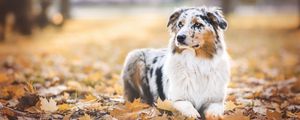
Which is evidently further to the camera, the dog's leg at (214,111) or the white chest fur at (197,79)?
the white chest fur at (197,79)

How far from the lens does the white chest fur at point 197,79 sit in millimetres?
5691

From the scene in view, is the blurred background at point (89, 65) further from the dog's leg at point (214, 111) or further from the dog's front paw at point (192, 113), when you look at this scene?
the dog's front paw at point (192, 113)

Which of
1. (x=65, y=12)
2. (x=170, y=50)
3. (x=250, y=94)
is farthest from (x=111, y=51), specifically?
(x=65, y=12)

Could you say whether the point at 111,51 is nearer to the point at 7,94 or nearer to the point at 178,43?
the point at 7,94

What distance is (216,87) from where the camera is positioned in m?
Answer: 5.73

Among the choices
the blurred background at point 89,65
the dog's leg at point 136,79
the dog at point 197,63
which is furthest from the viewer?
the blurred background at point 89,65

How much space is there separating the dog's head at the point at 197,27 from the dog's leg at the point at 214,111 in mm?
606

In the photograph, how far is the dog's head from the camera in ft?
17.7

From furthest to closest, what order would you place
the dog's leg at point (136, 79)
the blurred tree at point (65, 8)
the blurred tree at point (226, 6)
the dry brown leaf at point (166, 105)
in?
the blurred tree at point (226, 6)
the blurred tree at point (65, 8)
the dog's leg at point (136, 79)
the dry brown leaf at point (166, 105)

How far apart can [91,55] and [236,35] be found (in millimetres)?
9572

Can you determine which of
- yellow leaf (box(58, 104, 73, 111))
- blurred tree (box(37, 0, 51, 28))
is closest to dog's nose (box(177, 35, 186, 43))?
yellow leaf (box(58, 104, 73, 111))

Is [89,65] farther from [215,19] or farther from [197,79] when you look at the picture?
[215,19]

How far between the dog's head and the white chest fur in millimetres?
216

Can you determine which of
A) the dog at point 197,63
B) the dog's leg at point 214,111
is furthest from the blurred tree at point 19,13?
the dog's leg at point 214,111
